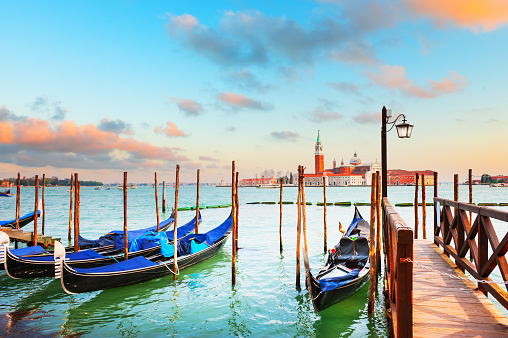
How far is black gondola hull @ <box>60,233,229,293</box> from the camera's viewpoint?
670cm

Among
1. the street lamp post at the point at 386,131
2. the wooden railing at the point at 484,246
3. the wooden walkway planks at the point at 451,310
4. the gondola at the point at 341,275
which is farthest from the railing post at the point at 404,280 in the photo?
the street lamp post at the point at 386,131

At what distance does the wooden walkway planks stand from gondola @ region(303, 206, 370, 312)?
1.48 metres

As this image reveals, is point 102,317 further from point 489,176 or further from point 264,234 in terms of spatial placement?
point 489,176

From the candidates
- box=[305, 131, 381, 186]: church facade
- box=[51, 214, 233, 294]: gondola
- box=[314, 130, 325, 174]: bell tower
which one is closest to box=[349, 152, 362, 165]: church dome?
box=[305, 131, 381, 186]: church facade

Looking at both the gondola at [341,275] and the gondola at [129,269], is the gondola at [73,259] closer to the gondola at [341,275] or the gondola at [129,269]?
the gondola at [129,269]

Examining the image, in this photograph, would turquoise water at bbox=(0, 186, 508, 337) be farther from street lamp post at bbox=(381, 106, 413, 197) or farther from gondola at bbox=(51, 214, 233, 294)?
street lamp post at bbox=(381, 106, 413, 197)

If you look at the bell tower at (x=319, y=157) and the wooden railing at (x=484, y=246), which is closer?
the wooden railing at (x=484, y=246)

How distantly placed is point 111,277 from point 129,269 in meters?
0.42

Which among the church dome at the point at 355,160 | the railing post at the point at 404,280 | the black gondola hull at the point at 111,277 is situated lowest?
the black gondola hull at the point at 111,277

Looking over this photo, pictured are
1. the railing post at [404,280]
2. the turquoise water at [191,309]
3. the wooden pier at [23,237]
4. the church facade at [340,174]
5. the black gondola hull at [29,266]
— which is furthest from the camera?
the church facade at [340,174]

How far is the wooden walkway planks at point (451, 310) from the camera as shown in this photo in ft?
9.85

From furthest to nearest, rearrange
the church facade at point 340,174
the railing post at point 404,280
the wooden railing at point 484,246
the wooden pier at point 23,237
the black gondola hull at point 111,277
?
the church facade at point 340,174 < the wooden pier at point 23,237 < the black gondola hull at point 111,277 < the wooden railing at point 484,246 < the railing post at point 404,280

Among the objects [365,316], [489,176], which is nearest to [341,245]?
[365,316]

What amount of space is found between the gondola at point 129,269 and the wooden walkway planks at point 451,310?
5833mm
